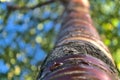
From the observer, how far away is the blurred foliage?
6.50 metres

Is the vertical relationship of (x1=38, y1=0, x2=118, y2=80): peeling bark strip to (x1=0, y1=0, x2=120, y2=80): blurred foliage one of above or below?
below

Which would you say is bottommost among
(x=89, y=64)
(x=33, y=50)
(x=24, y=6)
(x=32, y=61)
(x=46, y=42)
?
(x=89, y=64)

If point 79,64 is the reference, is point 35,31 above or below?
above

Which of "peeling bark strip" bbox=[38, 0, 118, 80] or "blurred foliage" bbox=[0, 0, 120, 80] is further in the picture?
"blurred foliage" bbox=[0, 0, 120, 80]

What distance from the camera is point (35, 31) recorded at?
8.80 m

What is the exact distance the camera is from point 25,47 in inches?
311

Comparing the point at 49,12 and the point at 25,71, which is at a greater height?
the point at 49,12

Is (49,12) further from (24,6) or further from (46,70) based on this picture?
(46,70)

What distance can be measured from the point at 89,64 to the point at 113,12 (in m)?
6.34

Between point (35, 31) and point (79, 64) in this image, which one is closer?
point (79, 64)

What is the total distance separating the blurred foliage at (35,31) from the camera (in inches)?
256

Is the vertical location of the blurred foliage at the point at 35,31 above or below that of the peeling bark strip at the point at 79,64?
above

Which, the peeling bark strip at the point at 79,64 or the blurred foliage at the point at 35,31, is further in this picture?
the blurred foliage at the point at 35,31

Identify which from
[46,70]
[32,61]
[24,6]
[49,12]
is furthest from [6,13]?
[46,70]
